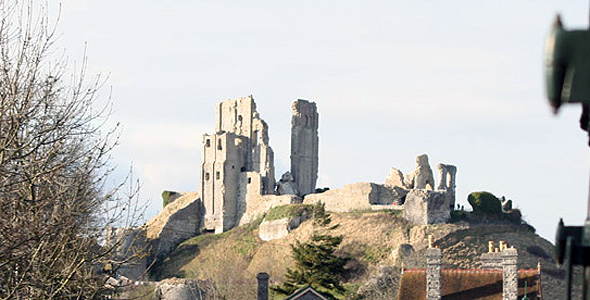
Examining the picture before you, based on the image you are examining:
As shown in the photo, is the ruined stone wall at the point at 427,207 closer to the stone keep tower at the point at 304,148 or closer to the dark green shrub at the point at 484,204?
the dark green shrub at the point at 484,204

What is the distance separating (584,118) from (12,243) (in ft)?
36.2

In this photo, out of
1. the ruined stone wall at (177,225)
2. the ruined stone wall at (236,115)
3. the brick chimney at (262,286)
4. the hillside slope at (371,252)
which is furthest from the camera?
the ruined stone wall at (236,115)

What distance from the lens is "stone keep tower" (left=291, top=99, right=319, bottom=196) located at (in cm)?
7619

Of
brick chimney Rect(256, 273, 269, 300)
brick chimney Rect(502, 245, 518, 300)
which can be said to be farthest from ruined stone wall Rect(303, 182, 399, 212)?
brick chimney Rect(502, 245, 518, 300)

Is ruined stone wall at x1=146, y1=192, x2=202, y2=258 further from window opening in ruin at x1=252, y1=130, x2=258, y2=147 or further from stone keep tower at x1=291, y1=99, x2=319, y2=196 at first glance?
stone keep tower at x1=291, y1=99, x2=319, y2=196

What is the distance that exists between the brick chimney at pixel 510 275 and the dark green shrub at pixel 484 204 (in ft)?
106

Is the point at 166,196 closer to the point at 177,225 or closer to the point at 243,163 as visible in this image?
the point at 177,225

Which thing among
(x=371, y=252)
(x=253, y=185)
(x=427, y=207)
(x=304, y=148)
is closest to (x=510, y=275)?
(x=371, y=252)

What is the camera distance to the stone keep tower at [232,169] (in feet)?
240

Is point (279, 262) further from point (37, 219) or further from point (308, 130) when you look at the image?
point (37, 219)

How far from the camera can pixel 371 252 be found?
199 feet

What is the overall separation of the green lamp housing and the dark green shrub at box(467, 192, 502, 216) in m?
60.4

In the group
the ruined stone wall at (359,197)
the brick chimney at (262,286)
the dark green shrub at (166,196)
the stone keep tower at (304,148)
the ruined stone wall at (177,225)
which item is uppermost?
the stone keep tower at (304,148)

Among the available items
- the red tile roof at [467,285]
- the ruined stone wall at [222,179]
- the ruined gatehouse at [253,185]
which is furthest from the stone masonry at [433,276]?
the ruined stone wall at [222,179]
